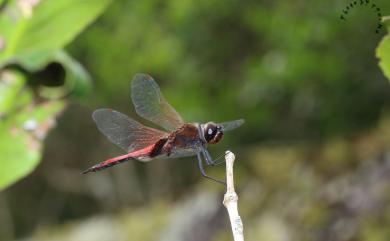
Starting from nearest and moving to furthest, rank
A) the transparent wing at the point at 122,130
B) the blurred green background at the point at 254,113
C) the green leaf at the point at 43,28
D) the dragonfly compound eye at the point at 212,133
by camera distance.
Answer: the dragonfly compound eye at the point at 212,133 < the transparent wing at the point at 122,130 < the green leaf at the point at 43,28 < the blurred green background at the point at 254,113

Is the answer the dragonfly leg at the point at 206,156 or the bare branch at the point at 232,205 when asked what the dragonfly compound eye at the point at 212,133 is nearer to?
the dragonfly leg at the point at 206,156

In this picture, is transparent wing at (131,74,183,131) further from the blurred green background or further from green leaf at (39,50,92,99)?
the blurred green background

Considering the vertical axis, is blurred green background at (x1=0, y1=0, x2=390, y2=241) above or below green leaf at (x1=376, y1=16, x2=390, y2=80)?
above

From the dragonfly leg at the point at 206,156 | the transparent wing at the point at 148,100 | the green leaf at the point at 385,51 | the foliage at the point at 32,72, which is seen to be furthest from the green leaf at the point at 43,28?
the green leaf at the point at 385,51

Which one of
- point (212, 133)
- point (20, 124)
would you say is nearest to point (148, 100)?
point (212, 133)

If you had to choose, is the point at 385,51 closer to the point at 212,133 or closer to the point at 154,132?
the point at 212,133

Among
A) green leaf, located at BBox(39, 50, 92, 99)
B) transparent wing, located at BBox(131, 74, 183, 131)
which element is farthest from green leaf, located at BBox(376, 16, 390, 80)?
green leaf, located at BBox(39, 50, 92, 99)
